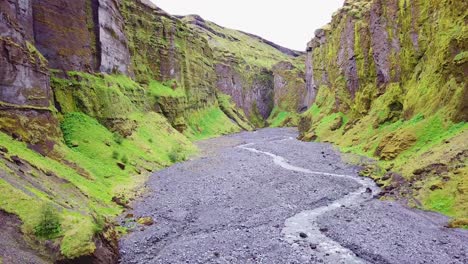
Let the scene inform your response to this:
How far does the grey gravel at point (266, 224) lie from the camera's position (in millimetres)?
13961

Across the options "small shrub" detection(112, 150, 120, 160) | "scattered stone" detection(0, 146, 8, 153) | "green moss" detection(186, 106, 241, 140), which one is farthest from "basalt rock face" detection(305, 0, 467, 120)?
"scattered stone" detection(0, 146, 8, 153)

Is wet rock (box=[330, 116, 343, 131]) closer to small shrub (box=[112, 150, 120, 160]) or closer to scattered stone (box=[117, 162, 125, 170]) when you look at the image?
small shrub (box=[112, 150, 120, 160])

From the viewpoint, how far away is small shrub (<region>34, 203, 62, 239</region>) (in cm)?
1178

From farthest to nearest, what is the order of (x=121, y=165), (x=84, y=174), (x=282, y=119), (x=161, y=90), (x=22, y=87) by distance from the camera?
(x=282, y=119), (x=161, y=90), (x=121, y=165), (x=84, y=174), (x=22, y=87)

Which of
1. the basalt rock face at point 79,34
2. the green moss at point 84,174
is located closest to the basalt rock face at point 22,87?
the green moss at point 84,174

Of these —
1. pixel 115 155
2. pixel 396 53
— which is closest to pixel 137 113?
pixel 115 155

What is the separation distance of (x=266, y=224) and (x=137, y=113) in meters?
28.2

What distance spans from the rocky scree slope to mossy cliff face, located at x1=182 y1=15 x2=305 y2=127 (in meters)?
47.2

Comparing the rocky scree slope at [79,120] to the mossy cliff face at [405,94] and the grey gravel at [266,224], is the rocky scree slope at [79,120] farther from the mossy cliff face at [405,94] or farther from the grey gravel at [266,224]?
the mossy cliff face at [405,94]

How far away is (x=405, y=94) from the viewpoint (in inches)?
1496

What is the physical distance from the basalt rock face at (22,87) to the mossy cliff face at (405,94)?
78.8 ft

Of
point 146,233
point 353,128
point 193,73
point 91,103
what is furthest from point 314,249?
point 193,73

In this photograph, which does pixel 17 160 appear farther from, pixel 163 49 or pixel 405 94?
pixel 163 49

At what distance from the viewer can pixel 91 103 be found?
32.4 m
